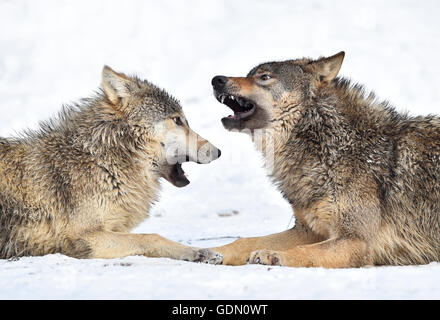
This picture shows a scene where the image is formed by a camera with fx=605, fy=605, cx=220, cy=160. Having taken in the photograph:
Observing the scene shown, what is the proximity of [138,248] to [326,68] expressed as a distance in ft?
8.00

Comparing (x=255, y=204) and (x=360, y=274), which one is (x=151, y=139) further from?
(x=255, y=204)

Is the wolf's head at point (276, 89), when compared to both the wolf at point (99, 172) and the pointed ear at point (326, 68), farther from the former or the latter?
the wolf at point (99, 172)

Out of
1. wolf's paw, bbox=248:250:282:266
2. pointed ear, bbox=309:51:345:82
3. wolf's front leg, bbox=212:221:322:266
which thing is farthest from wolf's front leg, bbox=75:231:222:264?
pointed ear, bbox=309:51:345:82

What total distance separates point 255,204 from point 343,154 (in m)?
4.96

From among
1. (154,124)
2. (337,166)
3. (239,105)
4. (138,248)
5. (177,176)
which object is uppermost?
(239,105)

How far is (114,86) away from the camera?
5.94 meters

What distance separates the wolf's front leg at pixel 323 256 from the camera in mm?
4688

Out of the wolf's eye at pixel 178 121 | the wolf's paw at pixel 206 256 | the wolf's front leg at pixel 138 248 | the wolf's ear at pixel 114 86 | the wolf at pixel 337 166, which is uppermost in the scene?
the wolf's ear at pixel 114 86

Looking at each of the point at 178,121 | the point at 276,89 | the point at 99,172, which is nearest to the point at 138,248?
the point at 99,172

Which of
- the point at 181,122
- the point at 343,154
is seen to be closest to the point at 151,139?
the point at 181,122

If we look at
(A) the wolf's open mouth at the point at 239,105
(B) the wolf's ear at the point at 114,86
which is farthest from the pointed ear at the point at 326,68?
(B) the wolf's ear at the point at 114,86

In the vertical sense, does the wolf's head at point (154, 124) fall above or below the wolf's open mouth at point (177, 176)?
above

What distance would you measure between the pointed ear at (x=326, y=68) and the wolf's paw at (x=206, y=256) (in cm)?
197

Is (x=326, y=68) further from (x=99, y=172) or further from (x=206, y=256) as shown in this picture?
(x=99, y=172)
